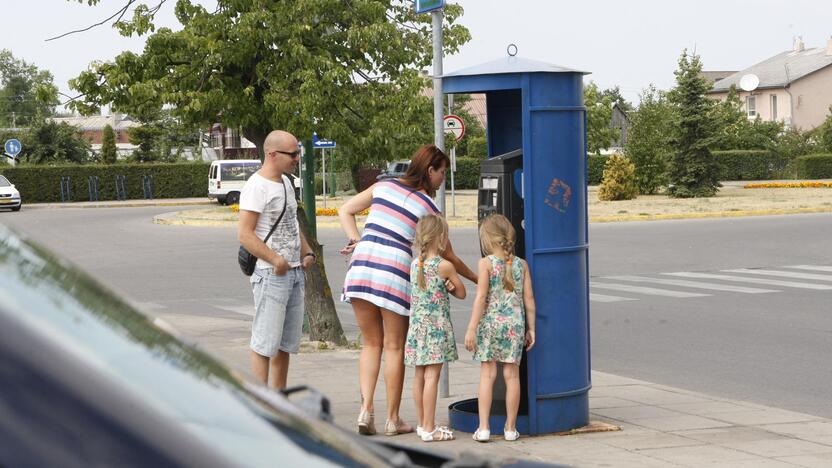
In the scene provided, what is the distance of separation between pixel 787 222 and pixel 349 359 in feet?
67.8

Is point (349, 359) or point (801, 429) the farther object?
point (349, 359)

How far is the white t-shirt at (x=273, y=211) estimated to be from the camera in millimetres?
7121

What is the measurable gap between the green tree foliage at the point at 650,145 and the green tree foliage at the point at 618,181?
3475mm

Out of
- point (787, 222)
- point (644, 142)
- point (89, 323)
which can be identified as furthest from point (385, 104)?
point (644, 142)

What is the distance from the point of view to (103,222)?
3644 centimetres

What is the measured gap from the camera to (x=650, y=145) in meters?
46.2

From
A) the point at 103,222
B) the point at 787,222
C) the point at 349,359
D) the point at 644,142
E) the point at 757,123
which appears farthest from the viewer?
the point at 757,123

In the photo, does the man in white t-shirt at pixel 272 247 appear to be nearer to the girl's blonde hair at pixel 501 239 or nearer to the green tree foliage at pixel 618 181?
the girl's blonde hair at pixel 501 239

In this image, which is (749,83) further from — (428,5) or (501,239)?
(501,239)

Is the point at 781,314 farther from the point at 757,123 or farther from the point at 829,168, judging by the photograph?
the point at 757,123

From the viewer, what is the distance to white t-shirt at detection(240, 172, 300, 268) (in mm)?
7121

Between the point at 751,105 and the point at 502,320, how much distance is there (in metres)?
91.0

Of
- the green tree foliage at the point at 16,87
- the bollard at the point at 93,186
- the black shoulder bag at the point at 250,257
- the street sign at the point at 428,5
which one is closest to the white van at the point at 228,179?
the bollard at the point at 93,186

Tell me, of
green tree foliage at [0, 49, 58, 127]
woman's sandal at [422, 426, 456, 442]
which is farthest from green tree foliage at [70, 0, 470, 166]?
green tree foliage at [0, 49, 58, 127]
